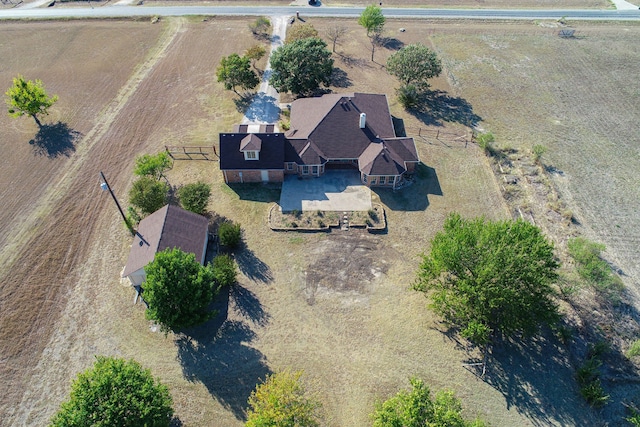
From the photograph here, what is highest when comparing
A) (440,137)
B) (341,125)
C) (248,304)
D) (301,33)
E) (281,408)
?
(301,33)

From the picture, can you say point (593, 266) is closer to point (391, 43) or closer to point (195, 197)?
point (195, 197)

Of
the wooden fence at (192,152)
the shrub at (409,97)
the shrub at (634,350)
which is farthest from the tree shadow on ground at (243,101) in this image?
the shrub at (634,350)

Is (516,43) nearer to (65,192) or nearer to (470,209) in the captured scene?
(470,209)

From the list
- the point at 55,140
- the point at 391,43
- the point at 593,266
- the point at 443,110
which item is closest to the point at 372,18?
the point at 391,43

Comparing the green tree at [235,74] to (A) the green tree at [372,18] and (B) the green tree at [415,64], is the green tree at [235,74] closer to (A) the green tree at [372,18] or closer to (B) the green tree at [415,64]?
(B) the green tree at [415,64]

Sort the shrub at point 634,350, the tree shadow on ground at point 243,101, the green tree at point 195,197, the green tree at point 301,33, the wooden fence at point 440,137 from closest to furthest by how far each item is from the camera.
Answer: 1. the shrub at point 634,350
2. the green tree at point 195,197
3. the wooden fence at point 440,137
4. the tree shadow on ground at point 243,101
5. the green tree at point 301,33

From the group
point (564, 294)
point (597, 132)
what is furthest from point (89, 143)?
point (597, 132)
